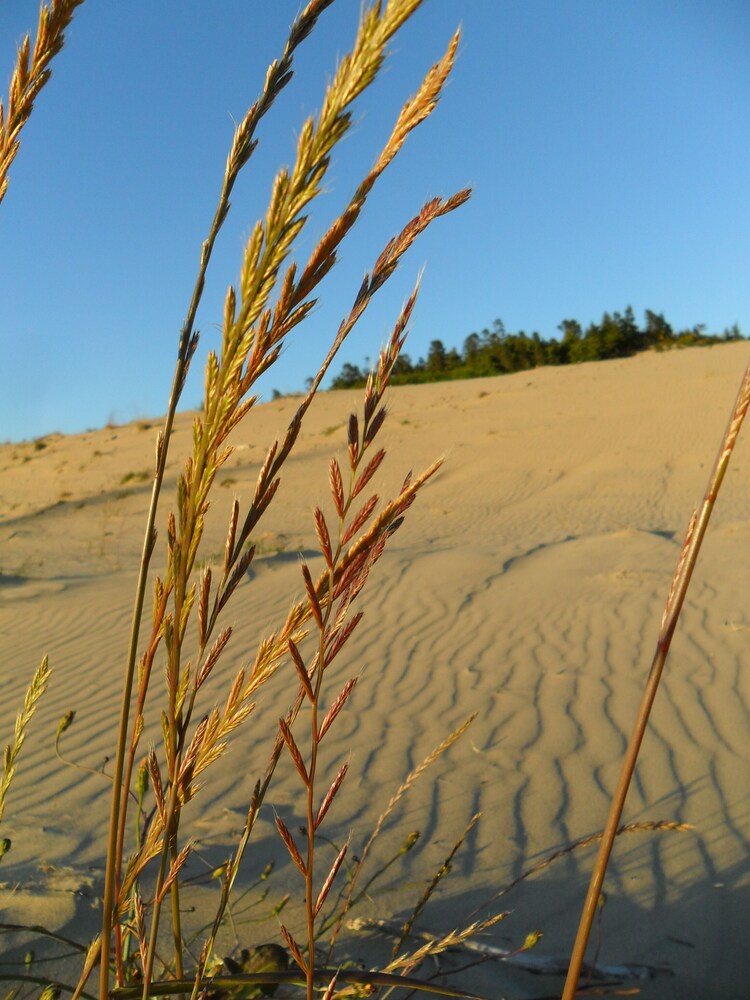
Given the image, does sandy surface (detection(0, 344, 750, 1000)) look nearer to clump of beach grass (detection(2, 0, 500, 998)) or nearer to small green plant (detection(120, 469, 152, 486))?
clump of beach grass (detection(2, 0, 500, 998))

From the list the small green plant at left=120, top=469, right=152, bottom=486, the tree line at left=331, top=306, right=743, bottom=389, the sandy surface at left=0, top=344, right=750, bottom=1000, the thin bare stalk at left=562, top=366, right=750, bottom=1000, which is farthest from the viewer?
the tree line at left=331, top=306, right=743, bottom=389

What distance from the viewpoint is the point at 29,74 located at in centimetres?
93

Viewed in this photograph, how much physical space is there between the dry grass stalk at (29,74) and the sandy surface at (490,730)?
21.1 inches

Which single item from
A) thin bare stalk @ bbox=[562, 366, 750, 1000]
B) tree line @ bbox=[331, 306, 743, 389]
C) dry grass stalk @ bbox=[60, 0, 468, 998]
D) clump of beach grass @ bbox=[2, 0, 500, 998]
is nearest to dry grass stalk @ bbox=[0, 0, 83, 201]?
clump of beach grass @ bbox=[2, 0, 500, 998]

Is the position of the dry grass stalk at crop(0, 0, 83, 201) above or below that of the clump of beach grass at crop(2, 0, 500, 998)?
above

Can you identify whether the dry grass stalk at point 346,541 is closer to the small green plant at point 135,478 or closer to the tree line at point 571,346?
the small green plant at point 135,478

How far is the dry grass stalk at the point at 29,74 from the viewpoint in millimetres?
915

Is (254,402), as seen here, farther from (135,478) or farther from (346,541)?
(135,478)

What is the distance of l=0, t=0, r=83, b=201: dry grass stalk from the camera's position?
0.91 meters

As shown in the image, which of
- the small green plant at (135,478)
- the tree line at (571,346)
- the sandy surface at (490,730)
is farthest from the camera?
the tree line at (571,346)

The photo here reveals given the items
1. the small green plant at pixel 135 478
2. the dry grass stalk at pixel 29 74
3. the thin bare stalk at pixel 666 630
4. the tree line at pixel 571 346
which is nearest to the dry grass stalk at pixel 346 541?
the thin bare stalk at pixel 666 630

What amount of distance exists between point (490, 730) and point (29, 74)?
4.09 meters

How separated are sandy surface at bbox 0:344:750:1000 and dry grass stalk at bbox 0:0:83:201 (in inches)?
21.1

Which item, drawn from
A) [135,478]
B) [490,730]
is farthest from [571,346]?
[490,730]
